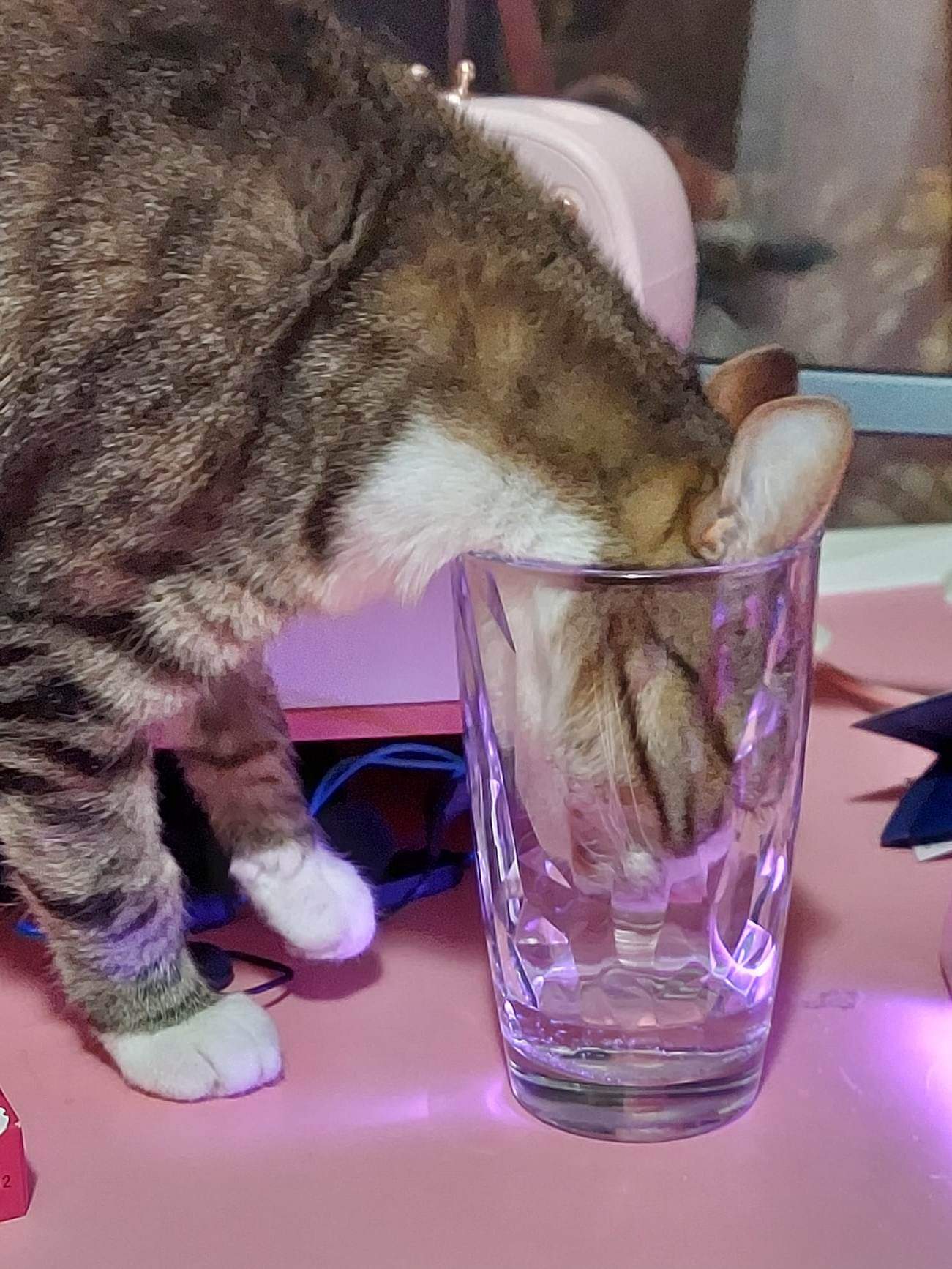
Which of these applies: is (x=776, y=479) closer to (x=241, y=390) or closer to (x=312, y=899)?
(x=241, y=390)

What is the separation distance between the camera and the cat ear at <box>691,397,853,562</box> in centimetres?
48

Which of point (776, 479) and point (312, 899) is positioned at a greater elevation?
point (776, 479)

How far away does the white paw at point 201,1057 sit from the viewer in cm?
58

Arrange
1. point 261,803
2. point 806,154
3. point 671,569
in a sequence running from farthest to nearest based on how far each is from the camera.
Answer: point 806,154 < point 261,803 < point 671,569

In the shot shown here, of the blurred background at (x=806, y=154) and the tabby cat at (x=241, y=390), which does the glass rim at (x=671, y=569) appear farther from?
the blurred background at (x=806, y=154)

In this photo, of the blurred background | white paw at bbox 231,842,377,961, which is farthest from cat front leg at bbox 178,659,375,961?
the blurred background

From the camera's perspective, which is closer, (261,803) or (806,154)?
(261,803)

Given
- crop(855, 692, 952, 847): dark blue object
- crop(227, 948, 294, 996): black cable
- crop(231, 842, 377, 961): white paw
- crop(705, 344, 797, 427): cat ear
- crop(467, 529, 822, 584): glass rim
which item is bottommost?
crop(855, 692, 952, 847): dark blue object

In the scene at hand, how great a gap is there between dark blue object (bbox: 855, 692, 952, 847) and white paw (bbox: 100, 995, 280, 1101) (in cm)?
37

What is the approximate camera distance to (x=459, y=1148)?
1.80ft

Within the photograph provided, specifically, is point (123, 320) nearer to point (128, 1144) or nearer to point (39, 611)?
point (39, 611)

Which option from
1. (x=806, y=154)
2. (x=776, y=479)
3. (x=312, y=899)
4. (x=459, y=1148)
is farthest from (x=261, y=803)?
(x=806, y=154)

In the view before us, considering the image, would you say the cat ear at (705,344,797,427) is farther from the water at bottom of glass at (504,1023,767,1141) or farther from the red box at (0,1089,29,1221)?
the red box at (0,1089,29,1221)

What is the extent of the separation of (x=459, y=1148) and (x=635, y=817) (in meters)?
0.15
